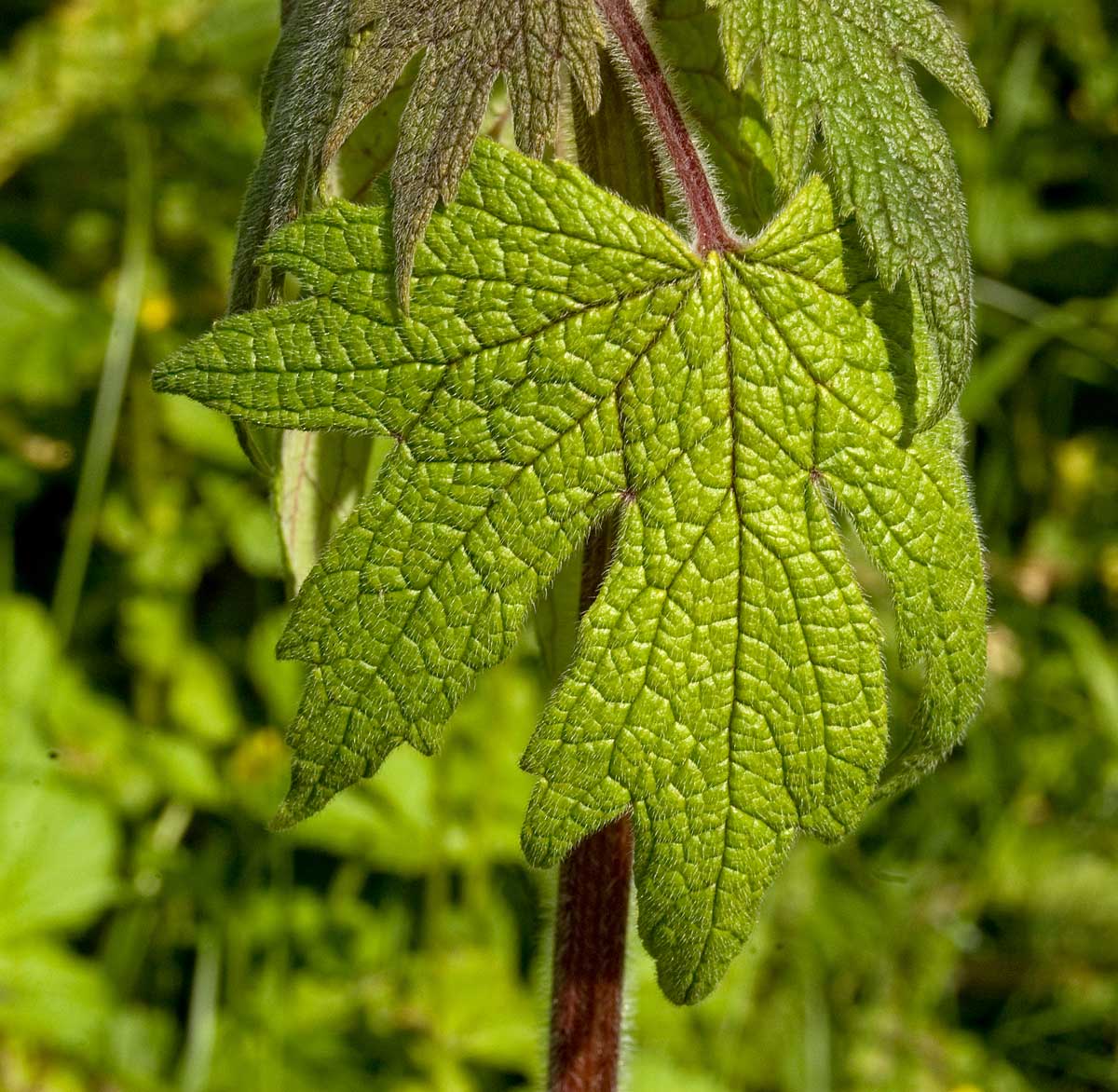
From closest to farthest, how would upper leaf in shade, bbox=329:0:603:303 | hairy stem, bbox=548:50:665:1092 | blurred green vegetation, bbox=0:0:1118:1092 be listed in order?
upper leaf in shade, bbox=329:0:603:303 < hairy stem, bbox=548:50:665:1092 < blurred green vegetation, bbox=0:0:1118:1092

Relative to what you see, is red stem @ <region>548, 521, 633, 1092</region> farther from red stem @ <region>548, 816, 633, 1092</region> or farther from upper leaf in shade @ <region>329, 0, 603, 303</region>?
upper leaf in shade @ <region>329, 0, 603, 303</region>

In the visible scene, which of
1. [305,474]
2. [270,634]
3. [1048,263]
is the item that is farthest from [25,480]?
[1048,263]

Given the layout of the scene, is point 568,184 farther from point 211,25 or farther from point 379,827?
point 211,25

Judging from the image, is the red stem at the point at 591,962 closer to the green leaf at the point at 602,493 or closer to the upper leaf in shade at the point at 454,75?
the green leaf at the point at 602,493

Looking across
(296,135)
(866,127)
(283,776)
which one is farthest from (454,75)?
(283,776)

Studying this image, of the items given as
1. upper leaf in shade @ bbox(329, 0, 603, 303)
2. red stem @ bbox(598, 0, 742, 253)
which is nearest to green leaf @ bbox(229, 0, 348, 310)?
upper leaf in shade @ bbox(329, 0, 603, 303)

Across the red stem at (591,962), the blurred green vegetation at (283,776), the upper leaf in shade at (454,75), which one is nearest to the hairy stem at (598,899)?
the red stem at (591,962)
